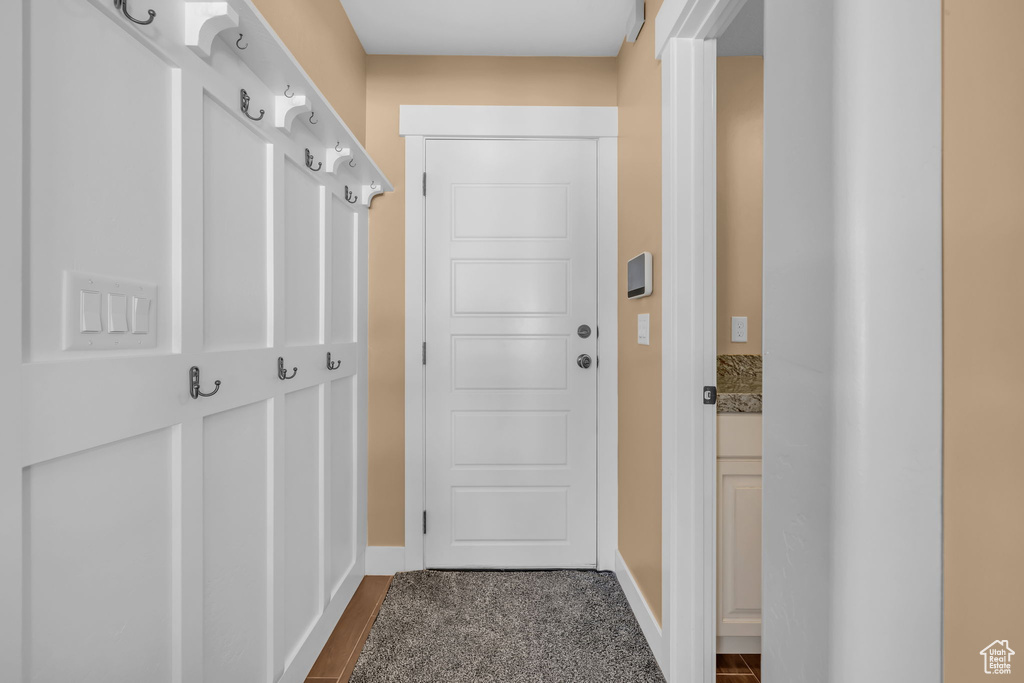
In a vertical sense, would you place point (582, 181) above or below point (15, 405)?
above

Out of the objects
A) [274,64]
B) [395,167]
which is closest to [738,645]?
[274,64]

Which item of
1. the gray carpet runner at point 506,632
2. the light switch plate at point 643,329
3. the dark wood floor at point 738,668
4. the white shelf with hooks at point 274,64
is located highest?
the white shelf with hooks at point 274,64

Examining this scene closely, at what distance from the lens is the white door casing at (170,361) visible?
27.4 inches

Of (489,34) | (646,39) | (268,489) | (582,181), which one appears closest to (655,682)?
(268,489)

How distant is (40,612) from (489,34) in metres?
2.31

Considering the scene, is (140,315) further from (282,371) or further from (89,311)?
(282,371)

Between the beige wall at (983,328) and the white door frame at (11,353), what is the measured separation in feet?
3.11

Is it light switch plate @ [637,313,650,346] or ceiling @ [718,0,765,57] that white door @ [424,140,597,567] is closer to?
light switch plate @ [637,313,650,346]

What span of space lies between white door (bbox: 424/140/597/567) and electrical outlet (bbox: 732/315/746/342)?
1.97 feet

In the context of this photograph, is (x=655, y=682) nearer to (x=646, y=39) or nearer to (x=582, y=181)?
(x=582, y=181)

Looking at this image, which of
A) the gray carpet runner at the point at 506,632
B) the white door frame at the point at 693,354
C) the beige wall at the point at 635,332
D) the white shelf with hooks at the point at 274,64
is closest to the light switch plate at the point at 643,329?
the beige wall at the point at 635,332

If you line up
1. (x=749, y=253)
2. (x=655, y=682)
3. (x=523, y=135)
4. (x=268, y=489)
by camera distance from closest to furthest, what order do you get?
1. (x=268, y=489)
2. (x=655, y=682)
3. (x=749, y=253)
4. (x=523, y=135)

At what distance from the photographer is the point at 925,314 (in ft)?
1.11

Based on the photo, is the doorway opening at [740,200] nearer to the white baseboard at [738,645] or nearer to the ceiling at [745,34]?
the ceiling at [745,34]
